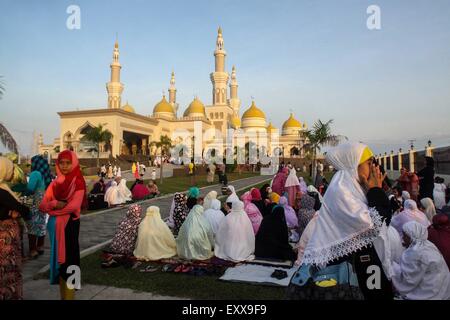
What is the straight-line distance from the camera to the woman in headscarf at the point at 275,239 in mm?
5848

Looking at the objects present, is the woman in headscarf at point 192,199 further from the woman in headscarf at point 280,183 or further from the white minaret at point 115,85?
the white minaret at point 115,85

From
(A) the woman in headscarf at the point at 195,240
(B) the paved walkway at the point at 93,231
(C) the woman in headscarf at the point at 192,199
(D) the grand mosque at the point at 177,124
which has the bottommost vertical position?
(B) the paved walkway at the point at 93,231

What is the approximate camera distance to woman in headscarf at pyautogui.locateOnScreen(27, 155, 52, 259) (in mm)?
5547

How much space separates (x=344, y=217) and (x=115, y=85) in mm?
49980

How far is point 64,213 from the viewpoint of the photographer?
140 inches

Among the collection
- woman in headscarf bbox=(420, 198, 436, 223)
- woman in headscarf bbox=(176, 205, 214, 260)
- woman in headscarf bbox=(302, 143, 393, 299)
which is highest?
woman in headscarf bbox=(302, 143, 393, 299)

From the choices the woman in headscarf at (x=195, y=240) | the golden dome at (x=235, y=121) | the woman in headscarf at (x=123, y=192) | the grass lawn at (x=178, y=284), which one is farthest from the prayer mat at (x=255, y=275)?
the golden dome at (x=235, y=121)

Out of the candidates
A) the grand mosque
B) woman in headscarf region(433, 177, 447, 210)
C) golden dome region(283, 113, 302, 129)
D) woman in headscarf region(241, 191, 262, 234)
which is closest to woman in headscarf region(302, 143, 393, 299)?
woman in headscarf region(241, 191, 262, 234)

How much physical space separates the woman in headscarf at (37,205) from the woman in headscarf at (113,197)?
6.57 metres

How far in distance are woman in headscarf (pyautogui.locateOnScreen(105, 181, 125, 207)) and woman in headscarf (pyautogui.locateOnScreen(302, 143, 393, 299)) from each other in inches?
433

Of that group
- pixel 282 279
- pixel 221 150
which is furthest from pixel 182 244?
pixel 221 150

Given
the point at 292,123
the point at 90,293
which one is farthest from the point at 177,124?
the point at 90,293

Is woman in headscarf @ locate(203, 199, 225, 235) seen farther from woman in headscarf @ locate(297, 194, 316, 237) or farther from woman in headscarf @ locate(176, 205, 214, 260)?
woman in headscarf @ locate(297, 194, 316, 237)

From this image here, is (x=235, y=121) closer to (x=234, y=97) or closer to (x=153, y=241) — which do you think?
(x=234, y=97)
